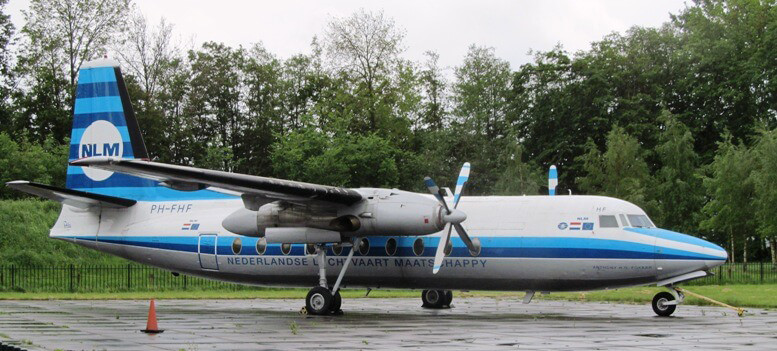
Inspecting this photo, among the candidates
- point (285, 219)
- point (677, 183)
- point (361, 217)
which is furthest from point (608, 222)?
point (677, 183)

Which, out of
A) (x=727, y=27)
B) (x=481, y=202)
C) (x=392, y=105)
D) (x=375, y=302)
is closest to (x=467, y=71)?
(x=392, y=105)

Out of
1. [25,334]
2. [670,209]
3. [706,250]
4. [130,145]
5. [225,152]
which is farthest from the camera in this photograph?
[225,152]

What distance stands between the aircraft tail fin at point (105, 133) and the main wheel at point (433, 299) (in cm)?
808

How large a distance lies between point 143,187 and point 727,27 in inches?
2103

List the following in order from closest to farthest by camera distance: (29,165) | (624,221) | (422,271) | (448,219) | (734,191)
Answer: (448,219) < (624,221) < (422,271) < (734,191) < (29,165)

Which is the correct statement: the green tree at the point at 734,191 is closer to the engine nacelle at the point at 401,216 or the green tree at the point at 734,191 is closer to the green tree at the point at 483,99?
the green tree at the point at 483,99

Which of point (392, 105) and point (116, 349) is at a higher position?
point (392, 105)

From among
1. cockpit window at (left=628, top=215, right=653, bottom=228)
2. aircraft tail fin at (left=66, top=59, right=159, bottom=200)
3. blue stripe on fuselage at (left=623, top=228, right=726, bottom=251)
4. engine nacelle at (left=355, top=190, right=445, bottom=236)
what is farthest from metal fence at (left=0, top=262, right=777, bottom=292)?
blue stripe on fuselage at (left=623, top=228, right=726, bottom=251)

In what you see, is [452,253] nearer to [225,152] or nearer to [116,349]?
[116,349]

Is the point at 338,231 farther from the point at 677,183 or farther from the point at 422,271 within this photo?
the point at 677,183

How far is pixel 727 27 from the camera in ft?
226

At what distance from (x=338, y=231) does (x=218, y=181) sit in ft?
11.6

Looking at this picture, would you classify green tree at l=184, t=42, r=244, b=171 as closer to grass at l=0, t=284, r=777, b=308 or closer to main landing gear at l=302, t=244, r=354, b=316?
grass at l=0, t=284, r=777, b=308

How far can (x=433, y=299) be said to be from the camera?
2648 cm
